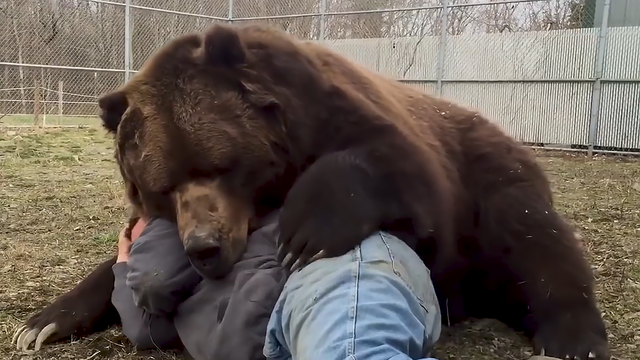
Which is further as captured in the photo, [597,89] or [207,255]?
[597,89]

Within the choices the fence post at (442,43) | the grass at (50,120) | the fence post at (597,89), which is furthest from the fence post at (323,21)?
the fence post at (597,89)

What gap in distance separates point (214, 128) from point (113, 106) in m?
0.44

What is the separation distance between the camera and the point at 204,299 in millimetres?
1997

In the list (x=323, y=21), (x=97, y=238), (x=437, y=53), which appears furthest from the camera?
(x=323, y=21)

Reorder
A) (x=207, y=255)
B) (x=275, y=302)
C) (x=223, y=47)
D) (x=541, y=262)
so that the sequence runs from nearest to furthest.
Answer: (x=275, y=302)
(x=207, y=255)
(x=223, y=47)
(x=541, y=262)

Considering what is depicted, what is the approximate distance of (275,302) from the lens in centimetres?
177

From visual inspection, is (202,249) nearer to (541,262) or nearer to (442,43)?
(541,262)

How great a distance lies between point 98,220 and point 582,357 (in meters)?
3.45

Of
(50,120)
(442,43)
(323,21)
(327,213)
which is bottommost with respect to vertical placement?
(50,120)

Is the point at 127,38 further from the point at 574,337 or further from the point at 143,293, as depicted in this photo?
the point at 574,337

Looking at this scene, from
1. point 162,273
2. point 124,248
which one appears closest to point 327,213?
point 162,273

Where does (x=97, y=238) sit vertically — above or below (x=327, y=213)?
below

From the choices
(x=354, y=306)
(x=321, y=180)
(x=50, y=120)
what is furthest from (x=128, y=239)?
(x=50, y=120)

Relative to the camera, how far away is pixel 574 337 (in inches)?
85.8
